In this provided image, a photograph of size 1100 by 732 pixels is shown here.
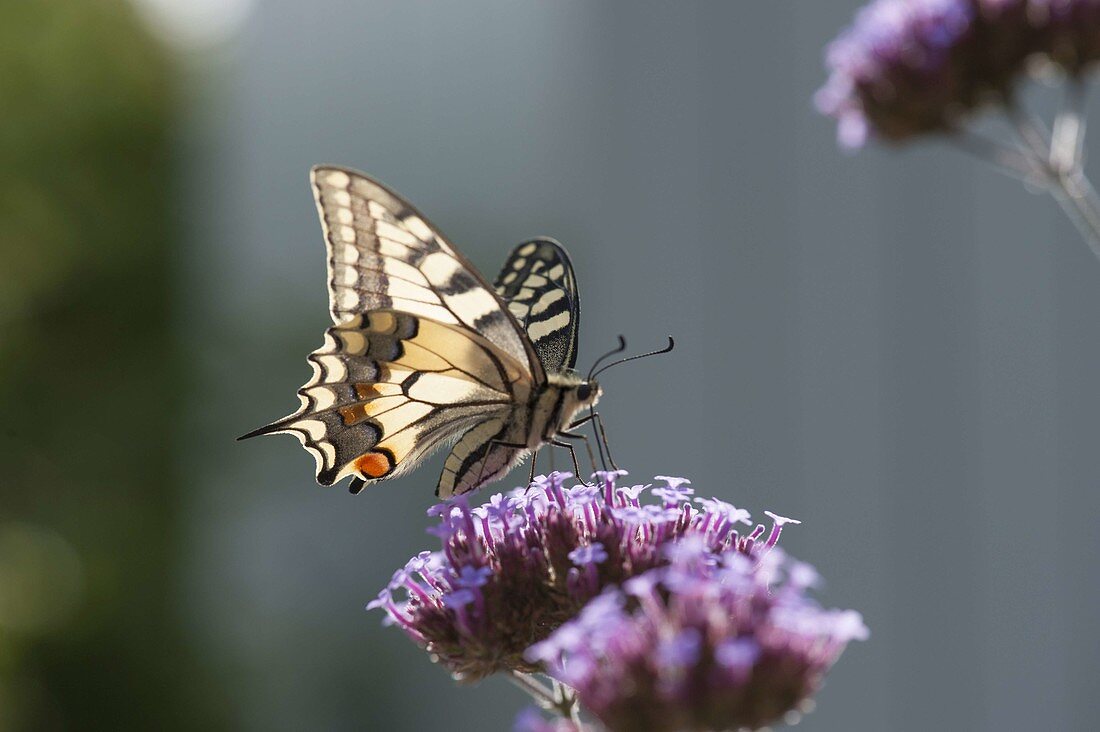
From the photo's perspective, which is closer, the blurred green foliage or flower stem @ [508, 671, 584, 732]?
flower stem @ [508, 671, 584, 732]

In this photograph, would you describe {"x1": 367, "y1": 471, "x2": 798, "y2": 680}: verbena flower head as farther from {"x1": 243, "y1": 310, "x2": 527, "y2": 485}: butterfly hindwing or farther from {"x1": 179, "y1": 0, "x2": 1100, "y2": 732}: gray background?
{"x1": 179, "y1": 0, "x2": 1100, "y2": 732}: gray background

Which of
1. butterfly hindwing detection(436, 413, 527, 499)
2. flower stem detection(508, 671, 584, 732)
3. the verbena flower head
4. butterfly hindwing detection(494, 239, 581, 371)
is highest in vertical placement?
butterfly hindwing detection(494, 239, 581, 371)

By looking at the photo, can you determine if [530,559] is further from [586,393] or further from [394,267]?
[394,267]

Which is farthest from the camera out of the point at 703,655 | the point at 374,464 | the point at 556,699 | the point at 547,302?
the point at 547,302

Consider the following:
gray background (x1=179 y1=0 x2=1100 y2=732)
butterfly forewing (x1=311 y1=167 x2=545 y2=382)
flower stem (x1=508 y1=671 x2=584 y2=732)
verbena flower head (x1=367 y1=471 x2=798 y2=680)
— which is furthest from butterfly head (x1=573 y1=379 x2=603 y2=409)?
gray background (x1=179 y1=0 x2=1100 y2=732)

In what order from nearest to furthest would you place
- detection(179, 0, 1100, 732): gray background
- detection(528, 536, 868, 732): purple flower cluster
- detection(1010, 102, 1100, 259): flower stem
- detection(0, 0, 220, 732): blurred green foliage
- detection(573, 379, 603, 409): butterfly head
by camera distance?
detection(528, 536, 868, 732): purple flower cluster, detection(1010, 102, 1100, 259): flower stem, detection(573, 379, 603, 409): butterfly head, detection(179, 0, 1100, 732): gray background, detection(0, 0, 220, 732): blurred green foliage

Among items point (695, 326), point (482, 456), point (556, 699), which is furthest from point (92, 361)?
point (556, 699)

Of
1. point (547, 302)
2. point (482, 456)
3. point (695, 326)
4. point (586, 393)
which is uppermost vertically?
point (547, 302)

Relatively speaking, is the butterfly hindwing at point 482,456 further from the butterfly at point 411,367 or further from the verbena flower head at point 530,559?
the verbena flower head at point 530,559
